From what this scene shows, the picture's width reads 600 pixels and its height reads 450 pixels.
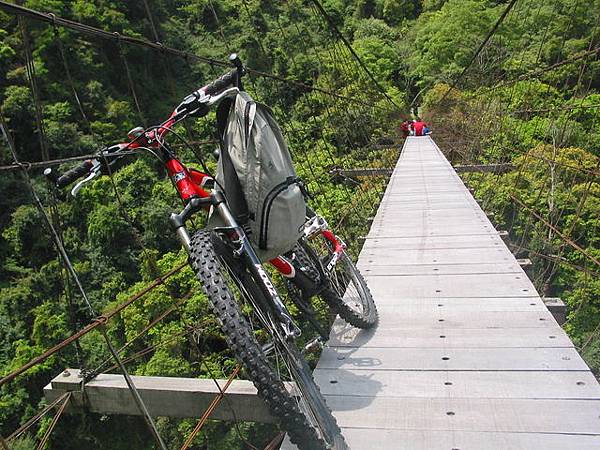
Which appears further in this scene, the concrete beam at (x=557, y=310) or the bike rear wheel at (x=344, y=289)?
the concrete beam at (x=557, y=310)

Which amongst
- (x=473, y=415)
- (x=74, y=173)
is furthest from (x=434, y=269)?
(x=74, y=173)

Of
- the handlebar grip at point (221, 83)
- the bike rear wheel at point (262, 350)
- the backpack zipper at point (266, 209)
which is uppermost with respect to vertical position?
the handlebar grip at point (221, 83)

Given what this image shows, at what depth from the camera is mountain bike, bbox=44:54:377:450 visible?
0.91m

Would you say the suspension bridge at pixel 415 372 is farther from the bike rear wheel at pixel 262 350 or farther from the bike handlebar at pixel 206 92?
the bike rear wheel at pixel 262 350

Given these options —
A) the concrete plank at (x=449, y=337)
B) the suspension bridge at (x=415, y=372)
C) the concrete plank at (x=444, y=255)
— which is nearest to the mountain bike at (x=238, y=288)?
the suspension bridge at (x=415, y=372)

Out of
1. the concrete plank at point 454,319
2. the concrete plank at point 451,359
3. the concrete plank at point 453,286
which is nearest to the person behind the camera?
the concrete plank at point 451,359

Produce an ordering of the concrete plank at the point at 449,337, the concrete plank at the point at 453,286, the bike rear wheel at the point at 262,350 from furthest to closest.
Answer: the concrete plank at the point at 453,286, the concrete plank at the point at 449,337, the bike rear wheel at the point at 262,350

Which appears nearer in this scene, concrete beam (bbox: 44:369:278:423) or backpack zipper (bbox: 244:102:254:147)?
backpack zipper (bbox: 244:102:254:147)

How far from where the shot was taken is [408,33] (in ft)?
75.0

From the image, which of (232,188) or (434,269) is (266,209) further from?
(434,269)

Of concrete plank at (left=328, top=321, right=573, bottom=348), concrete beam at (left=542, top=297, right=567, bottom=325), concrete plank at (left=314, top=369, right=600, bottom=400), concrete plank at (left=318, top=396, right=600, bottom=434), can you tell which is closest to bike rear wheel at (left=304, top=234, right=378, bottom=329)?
concrete plank at (left=328, top=321, right=573, bottom=348)

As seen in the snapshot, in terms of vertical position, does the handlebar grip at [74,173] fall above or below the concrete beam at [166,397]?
above

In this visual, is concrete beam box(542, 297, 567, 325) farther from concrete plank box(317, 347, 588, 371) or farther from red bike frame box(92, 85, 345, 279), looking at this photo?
red bike frame box(92, 85, 345, 279)

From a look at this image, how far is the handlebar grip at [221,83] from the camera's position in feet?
3.83
